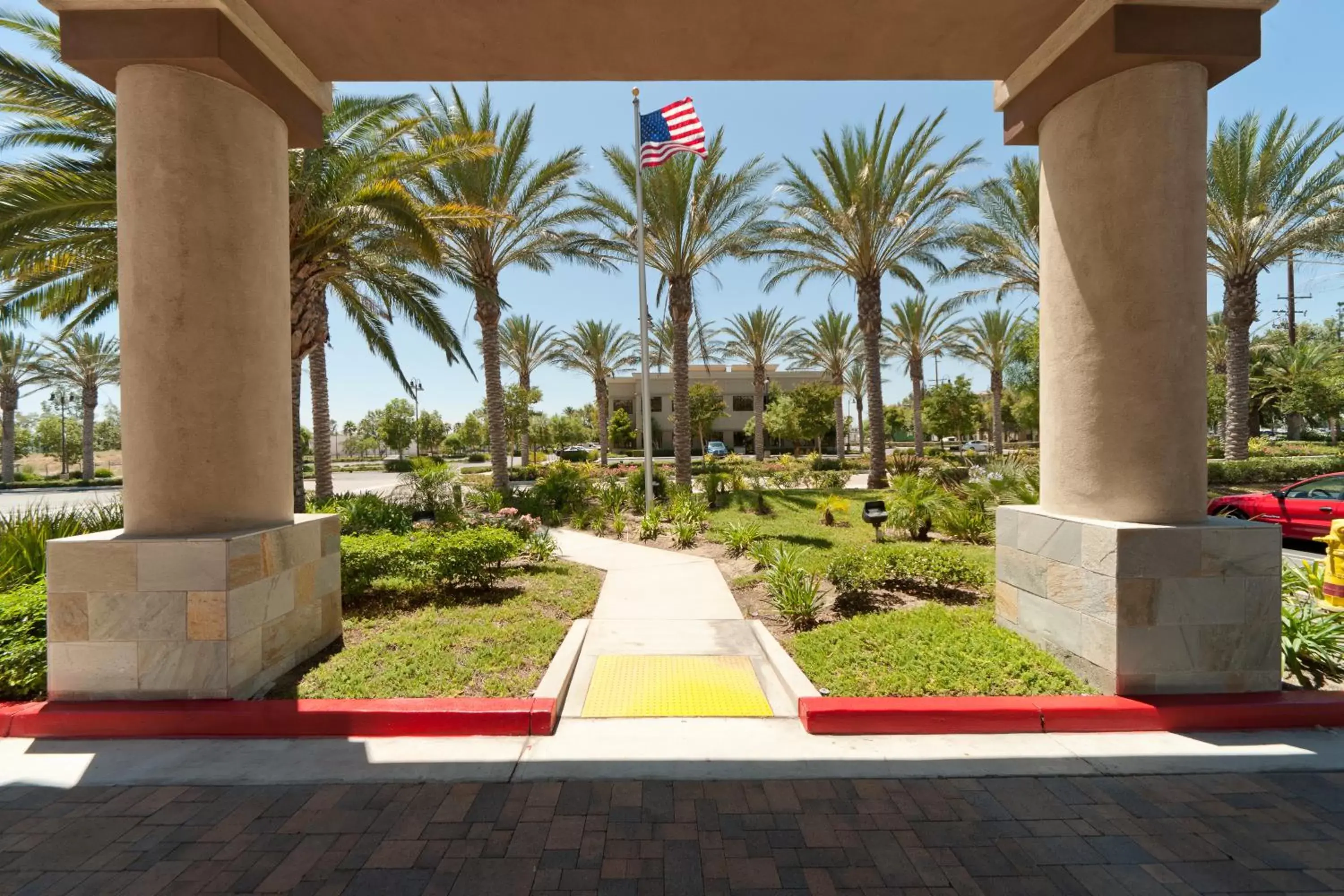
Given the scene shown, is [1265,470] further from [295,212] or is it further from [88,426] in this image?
[88,426]

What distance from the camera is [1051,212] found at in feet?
15.3

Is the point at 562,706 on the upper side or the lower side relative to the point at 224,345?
lower

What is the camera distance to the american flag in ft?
43.5

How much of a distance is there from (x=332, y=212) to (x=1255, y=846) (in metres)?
12.8

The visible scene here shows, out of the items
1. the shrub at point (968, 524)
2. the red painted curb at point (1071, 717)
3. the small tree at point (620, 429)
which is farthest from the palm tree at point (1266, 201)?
the small tree at point (620, 429)

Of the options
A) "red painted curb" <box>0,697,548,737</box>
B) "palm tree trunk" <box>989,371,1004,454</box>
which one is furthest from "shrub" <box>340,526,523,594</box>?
"palm tree trunk" <box>989,371,1004,454</box>

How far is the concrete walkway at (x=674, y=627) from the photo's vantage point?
452 centimetres

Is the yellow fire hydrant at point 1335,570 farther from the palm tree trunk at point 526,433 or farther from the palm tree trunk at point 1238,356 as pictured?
the palm tree trunk at point 526,433

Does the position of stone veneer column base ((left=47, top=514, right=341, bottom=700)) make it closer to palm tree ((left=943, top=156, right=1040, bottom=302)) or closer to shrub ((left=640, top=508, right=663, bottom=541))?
shrub ((left=640, top=508, right=663, bottom=541))

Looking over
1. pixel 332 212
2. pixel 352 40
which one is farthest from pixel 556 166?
pixel 352 40

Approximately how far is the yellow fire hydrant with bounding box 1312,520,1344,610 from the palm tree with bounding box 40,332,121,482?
4902 centimetres

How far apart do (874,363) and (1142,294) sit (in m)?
16.5

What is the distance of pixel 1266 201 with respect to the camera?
16703 mm

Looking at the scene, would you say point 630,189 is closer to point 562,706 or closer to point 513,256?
point 513,256
